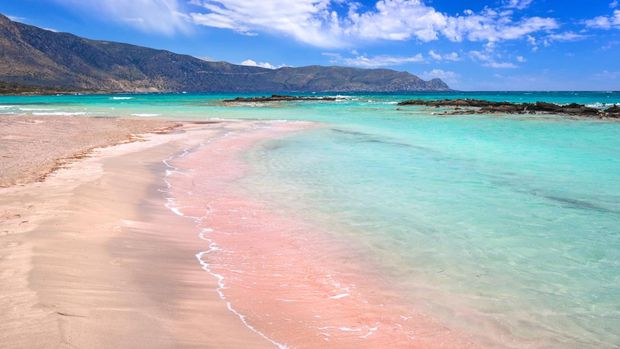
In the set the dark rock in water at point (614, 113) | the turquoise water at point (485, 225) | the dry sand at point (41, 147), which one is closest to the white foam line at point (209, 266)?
the turquoise water at point (485, 225)


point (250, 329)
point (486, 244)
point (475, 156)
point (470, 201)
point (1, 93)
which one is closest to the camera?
point (250, 329)

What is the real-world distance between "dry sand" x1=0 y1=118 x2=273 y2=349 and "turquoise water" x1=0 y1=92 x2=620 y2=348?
2332 mm

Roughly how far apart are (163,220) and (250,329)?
407 centimetres

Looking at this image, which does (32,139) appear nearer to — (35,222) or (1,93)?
(35,222)

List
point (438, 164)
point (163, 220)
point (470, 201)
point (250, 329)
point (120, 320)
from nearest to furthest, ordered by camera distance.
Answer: point (120, 320)
point (250, 329)
point (163, 220)
point (470, 201)
point (438, 164)

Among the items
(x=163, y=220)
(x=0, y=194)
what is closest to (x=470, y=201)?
(x=163, y=220)

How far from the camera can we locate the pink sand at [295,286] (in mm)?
4090

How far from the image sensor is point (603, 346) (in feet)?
13.3

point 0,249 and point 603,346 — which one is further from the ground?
point 0,249

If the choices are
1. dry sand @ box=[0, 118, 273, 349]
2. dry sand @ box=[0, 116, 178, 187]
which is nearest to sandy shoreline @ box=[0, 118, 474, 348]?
dry sand @ box=[0, 118, 273, 349]

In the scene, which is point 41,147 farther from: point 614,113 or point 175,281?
point 614,113

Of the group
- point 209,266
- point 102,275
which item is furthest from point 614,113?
point 102,275

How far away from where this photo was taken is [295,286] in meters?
5.20

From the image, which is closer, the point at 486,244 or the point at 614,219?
the point at 486,244
